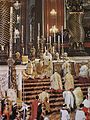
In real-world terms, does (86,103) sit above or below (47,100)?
above

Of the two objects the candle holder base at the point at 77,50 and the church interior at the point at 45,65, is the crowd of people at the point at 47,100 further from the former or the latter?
the candle holder base at the point at 77,50

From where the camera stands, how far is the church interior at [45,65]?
3.54m

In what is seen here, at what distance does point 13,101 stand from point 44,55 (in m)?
3.91

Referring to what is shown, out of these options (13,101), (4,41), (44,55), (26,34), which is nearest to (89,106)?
(13,101)

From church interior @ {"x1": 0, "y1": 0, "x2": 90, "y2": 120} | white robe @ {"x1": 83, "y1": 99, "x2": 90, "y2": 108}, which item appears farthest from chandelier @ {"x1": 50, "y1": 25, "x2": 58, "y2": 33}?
white robe @ {"x1": 83, "y1": 99, "x2": 90, "y2": 108}

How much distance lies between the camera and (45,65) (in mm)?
7109

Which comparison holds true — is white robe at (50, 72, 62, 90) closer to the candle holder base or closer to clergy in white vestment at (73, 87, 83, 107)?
clergy in white vestment at (73, 87, 83, 107)

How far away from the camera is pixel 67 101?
517 cm

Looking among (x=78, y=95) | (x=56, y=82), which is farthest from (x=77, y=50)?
(x=78, y=95)

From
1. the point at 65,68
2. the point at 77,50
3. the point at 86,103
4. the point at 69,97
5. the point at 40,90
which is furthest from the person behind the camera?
the point at 77,50

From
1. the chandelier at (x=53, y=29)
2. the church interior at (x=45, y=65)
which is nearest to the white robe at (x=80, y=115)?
the church interior at (x=45, y=65)

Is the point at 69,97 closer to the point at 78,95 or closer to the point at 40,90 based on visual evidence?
the point at 78,95

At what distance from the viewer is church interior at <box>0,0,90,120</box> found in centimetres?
354

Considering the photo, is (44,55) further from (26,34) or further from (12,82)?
(26,34)
